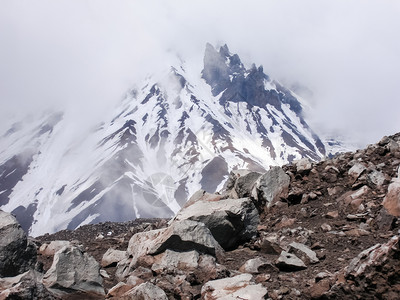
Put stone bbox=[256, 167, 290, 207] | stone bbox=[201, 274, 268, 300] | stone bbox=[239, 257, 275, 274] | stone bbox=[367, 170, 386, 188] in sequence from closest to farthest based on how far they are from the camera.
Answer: stone bbox=[201, 274, 268, 300] → stone bbox=[239, 257, 275, 274] → stone bbox=[367, 170, 386, 188] → stone bbox=[256, 167, 290, 207]

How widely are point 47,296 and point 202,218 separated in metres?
5.29

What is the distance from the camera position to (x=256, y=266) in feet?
30.0

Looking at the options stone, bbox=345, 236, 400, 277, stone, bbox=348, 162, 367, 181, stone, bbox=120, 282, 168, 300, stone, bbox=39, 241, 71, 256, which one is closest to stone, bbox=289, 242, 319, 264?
stone, bbox=345, 236, 400, 277

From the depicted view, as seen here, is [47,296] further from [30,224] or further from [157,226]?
[30,224]

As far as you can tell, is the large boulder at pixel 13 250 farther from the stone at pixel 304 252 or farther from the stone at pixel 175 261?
the stone at pixel 304 252

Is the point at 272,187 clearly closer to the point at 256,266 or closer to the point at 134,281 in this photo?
the point at 256,266

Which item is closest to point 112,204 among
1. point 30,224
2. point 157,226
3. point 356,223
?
point 30,224

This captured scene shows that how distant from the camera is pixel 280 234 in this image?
39.0ft

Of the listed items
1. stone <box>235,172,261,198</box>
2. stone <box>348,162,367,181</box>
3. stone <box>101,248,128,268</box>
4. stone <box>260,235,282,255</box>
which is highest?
stone <box>101,248,128,268</box>

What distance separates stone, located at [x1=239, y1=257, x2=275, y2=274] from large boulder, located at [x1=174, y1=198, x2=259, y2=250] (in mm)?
2396

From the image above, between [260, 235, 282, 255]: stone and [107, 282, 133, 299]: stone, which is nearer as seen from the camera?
[107, 282, 133, 299]: stone

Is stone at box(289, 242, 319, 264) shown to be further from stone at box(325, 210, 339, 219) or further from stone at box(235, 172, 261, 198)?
stone at box(235, 172, 261, 198)

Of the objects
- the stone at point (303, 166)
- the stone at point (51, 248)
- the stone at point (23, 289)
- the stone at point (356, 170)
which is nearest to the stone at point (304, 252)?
the stone at point (356, 170)

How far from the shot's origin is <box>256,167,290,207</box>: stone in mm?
14784
